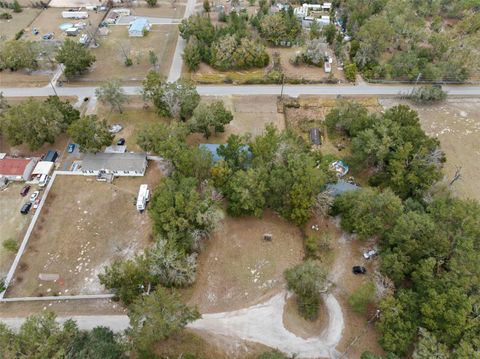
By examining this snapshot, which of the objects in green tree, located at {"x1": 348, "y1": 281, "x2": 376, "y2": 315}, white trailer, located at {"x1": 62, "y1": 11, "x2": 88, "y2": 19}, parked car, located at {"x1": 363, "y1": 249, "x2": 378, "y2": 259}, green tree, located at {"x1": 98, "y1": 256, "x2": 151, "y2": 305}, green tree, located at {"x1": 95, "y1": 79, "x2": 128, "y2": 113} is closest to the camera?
green tree, located at {"x1": 348, "y1": 281, "x2": 376, "y2": 315}

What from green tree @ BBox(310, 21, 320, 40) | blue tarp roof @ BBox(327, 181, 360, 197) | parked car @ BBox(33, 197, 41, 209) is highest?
green tree @ BBox(310, 21, 320, 40)

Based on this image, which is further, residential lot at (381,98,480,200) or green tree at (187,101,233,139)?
green tree at (187,101,233,139)

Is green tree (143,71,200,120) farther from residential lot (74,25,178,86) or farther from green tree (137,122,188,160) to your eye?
residential lot (74,25,178,86)

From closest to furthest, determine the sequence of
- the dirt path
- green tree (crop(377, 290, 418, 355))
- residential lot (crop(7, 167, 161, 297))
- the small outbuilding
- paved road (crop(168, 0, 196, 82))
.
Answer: green tree (crop(377, 290, 418, 355)), the dirt path, residential lot (crop(7, 167, 161, 297)), the small outbuilding, paved road (crop(168, 0, 196, 82))

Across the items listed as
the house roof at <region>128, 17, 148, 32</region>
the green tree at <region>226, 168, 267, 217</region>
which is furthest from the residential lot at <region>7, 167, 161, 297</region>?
the house roof at <region>128, 17, 148, 32</region>

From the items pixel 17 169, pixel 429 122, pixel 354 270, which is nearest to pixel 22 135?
pixel 17 169

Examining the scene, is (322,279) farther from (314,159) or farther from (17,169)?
(17,169)

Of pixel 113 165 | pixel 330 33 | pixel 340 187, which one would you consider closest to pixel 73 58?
pixel 113 165
